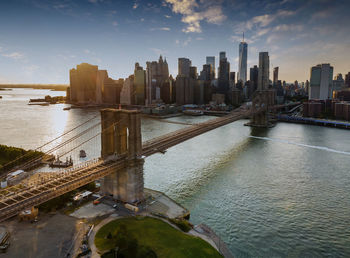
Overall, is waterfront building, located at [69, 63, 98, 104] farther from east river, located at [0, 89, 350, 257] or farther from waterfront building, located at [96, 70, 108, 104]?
east river, located at [0, 89, 350, 257]

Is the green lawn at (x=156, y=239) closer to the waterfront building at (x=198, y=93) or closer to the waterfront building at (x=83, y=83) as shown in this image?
the waterfront building at (x=198, y=93)

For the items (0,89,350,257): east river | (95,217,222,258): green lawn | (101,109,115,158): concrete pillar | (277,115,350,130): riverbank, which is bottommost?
(0,89,350,257): east river

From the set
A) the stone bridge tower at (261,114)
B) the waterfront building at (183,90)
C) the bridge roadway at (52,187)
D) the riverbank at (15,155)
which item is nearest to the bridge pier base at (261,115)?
the stone bridge tower at (261,114)

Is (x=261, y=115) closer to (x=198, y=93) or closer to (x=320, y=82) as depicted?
(x=198, y=93)

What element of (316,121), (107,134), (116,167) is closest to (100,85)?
(316,121)

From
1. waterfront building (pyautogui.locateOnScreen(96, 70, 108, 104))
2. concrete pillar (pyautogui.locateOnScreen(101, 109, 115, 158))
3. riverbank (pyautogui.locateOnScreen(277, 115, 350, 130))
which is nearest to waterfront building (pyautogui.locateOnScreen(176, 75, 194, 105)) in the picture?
waterfront building (pyautogui.locateOnScreen(96, 70, 108, 104))
